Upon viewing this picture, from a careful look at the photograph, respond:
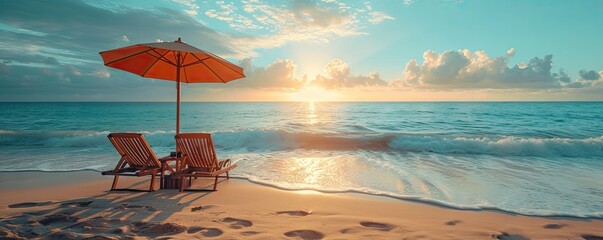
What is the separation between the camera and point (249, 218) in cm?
460

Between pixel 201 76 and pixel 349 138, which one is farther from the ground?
pixel 201 76

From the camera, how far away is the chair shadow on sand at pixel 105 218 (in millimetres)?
3846

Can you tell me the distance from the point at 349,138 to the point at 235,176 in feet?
35.4

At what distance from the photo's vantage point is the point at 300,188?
261 inches

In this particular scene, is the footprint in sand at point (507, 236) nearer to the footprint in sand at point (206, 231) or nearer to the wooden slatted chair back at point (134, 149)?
the footprint in sand at point (206, 231)

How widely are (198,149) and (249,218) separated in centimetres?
234

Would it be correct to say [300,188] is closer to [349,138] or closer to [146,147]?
[146,147]

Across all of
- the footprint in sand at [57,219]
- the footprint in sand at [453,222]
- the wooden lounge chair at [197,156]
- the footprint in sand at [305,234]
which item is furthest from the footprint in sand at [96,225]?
the footprint in sand at [453,222]

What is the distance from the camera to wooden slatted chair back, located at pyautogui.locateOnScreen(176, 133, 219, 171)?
6113 mm

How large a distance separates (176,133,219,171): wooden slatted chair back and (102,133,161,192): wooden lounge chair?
61cm

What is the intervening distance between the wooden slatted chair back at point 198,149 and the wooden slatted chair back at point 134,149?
1.97 feet

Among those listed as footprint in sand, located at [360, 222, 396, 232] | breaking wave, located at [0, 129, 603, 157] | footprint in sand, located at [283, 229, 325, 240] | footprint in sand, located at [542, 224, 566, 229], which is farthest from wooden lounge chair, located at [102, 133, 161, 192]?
breaking wave, located at [0, 129, 603, 157]

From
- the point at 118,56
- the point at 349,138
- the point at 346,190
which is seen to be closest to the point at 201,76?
the point at 118,56

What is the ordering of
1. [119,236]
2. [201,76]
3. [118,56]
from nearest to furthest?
1. [119,236]
2. [118,56]
3. [201,76]
